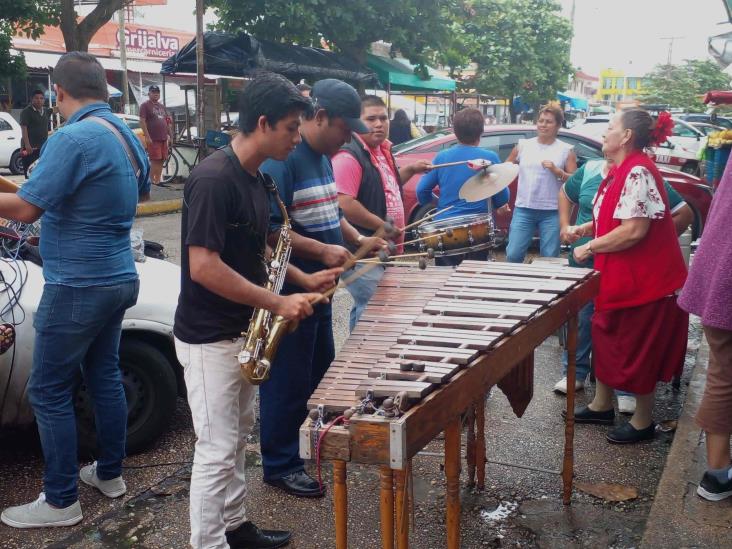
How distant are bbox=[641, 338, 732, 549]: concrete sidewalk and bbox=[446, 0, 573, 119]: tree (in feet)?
72.5

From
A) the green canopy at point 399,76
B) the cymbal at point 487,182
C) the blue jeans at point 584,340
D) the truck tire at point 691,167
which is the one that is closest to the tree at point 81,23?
the green canopy at point 399,76

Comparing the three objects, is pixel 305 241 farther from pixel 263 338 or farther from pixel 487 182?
pixel 487 182

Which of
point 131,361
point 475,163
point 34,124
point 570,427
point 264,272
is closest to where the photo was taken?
point 264,272

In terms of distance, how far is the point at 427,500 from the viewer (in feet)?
12.7

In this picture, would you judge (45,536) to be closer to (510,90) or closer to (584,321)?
(584,321)

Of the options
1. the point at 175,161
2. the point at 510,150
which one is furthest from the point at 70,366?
the point at 175,161

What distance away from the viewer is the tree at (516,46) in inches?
1046

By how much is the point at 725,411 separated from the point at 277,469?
7.03 feet

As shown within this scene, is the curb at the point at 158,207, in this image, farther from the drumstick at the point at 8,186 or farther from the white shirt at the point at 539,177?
the drumstick at the point at 8,186

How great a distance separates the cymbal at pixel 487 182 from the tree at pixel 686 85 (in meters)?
31.9

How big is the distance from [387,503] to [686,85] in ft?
121

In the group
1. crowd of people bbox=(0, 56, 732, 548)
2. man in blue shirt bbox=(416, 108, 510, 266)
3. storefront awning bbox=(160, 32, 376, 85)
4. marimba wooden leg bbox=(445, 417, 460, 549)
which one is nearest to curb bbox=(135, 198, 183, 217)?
storefront awning bbox=(160, 32, 376, 85)

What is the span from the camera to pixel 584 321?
5.31m

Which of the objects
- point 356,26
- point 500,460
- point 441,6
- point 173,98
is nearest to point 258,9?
point 356,26
